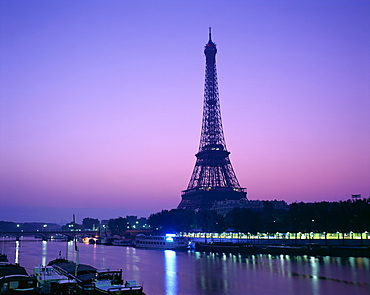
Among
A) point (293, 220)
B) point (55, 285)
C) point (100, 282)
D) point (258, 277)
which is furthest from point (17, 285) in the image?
point (293, 220)

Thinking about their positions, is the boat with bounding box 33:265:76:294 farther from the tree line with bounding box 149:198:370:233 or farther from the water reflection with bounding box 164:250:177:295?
the tree line with bounding box 149:198:370:233

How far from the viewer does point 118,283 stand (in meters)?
31.5

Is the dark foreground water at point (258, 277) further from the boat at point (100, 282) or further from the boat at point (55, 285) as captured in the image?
the boat at point (55, 285)

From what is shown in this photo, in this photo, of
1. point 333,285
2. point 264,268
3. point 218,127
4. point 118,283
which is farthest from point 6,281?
point 218,127

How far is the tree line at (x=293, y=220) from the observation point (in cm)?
8550

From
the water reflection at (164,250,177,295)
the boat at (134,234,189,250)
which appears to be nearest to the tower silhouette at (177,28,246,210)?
the boat at (134,234,189,250)

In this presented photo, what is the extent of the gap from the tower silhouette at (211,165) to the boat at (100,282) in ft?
413

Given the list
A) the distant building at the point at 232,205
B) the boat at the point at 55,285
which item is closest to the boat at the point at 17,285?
the boat at the point at 55,285

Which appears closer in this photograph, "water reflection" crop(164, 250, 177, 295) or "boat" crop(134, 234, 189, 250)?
"water reflection" crop(164, 250, 177, 295)

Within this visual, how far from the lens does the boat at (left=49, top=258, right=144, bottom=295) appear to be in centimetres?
2741

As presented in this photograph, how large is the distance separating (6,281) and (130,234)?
161315 millimetres

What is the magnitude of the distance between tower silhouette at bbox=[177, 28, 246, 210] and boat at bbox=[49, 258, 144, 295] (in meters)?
126

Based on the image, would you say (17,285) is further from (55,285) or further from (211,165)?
(211,165)

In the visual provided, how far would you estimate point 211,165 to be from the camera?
168000 millimetres
